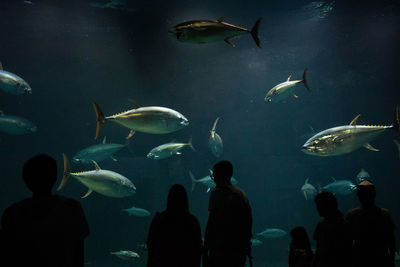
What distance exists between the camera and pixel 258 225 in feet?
65.5

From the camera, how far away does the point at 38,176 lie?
2039mm

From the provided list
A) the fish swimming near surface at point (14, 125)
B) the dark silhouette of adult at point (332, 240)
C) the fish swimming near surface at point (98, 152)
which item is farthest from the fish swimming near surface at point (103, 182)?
the dark silhouette of adult at point (332, 240)

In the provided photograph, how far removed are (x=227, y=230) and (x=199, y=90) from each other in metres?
13.5

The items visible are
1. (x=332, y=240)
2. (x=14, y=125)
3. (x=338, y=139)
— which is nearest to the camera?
(x=332, y=240)

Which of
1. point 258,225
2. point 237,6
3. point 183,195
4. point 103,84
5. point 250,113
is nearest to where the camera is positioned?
point 183,195

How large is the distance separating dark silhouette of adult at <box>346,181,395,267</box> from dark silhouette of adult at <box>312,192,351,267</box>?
256 millimetres

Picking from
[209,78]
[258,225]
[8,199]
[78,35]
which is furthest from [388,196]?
[8,199]

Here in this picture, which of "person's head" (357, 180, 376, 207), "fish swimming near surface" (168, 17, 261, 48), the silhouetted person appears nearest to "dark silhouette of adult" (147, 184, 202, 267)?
the silhouetted person

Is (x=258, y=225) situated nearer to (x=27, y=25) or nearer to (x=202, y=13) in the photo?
(x=202, y=13)

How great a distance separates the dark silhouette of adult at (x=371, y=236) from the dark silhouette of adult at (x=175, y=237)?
5.82 feet

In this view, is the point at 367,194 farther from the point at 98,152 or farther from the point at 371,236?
the point at 98,152

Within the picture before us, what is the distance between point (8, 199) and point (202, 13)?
13.1m

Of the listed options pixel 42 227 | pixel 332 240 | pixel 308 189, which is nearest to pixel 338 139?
pixel 332 240

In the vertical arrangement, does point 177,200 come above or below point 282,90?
below
